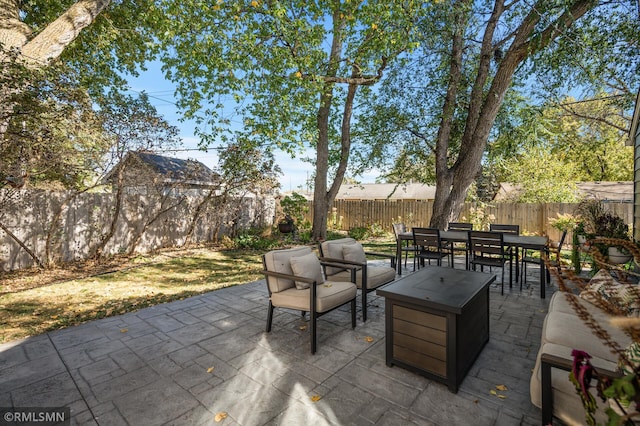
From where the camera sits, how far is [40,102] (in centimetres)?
474

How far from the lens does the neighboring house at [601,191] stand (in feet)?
39.5

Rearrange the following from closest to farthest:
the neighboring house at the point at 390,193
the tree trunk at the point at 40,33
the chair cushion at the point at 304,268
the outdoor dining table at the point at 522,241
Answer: the chair cushion at the point at 304,268, the outdoor dining table at the point at 522,241, the tree trunk at the point at 40,33, the neighboring house at the point at 390,193

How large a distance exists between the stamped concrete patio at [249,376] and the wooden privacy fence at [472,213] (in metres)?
7.19

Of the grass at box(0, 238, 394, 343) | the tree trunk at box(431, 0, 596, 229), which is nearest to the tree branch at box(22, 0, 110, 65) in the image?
the grass at box(0, 238, 394, 343)

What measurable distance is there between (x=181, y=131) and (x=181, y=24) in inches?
84.6

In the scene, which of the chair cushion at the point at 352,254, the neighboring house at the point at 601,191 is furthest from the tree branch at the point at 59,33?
the neighboring house at the point at 601,191

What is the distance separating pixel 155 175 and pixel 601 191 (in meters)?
17.6

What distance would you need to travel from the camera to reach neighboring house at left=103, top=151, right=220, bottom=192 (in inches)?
257

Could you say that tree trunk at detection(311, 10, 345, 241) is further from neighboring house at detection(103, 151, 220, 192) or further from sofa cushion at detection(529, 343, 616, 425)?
sofa cushion at detection(529, 343, 616, 425)

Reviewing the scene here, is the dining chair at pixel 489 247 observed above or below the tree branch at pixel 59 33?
below

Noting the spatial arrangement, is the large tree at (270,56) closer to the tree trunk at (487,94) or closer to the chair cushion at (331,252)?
the tree trunk at (487,94)

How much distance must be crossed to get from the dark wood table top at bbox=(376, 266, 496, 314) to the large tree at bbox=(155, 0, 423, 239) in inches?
195

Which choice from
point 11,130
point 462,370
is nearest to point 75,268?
point 11,130

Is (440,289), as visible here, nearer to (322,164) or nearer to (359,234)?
(322,164)
